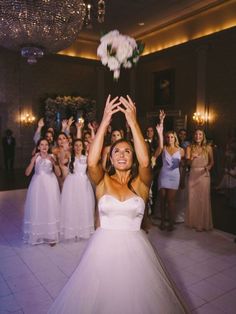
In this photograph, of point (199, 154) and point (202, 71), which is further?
point (202, 71)

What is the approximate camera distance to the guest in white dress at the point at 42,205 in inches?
187

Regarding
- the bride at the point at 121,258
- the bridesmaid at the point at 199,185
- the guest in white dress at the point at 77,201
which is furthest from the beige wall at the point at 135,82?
the bride at the point at 121,258

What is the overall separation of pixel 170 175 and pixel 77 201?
1.69 metres

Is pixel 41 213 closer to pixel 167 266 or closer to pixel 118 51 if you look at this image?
pixel 167 266

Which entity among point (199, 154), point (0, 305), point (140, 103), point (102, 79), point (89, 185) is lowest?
point (0, 305)

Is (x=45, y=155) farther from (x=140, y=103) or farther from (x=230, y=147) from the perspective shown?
(x=140, y=103)

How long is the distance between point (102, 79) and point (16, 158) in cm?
573

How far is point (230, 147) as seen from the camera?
8742 mm

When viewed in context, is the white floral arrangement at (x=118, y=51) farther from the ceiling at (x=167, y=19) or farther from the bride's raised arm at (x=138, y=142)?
the ceiling at (x=167, y=19)

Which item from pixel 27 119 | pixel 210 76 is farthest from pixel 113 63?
pixel 27 119

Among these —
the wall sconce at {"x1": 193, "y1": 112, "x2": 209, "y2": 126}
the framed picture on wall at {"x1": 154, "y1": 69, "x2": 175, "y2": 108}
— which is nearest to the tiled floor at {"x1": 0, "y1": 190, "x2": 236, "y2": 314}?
the wall sconce at {"x1": 193, "y1": 112, "x2": 209, "y2": 126}

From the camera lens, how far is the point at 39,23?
384cm

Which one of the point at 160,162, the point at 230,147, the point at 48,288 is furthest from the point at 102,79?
the point at 48,288

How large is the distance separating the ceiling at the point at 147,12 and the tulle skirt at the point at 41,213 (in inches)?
266
